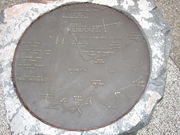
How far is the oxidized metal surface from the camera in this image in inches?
86.7

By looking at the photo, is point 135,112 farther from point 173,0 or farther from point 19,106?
point 173,0

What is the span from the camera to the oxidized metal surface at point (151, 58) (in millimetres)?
2201

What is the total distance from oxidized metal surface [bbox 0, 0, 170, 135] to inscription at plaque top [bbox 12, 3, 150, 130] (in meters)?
0.04

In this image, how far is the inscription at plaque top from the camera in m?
2.19

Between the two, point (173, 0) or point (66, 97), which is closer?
point (66, 97)

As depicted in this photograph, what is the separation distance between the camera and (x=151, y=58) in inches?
91.7

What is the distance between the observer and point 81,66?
233 centimetres

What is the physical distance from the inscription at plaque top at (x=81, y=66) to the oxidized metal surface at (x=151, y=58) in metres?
0.04

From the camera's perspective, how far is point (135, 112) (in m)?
2.21

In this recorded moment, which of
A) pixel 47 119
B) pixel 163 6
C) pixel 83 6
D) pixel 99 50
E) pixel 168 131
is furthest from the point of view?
pixel 163 6

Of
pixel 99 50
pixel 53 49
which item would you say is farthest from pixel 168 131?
pixel 53 49

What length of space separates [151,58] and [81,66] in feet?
1.51

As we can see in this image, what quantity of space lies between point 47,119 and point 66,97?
0.59ft

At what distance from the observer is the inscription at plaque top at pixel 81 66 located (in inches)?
86.2
